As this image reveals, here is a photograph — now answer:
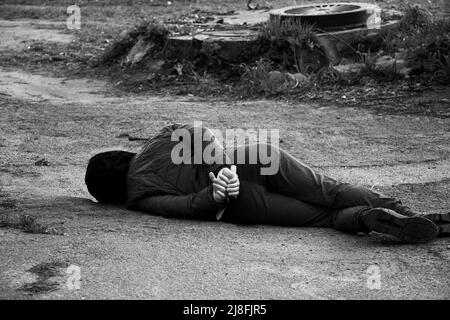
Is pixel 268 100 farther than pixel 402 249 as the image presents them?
Yes

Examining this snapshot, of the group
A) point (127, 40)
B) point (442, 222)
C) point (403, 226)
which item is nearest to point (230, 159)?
point (403, 226)

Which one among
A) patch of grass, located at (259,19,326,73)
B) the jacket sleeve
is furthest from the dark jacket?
patch of grass, located at (259,19,326,73)

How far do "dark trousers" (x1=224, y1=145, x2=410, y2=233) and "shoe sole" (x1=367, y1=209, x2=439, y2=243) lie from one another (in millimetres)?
293

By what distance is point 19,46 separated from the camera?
12.2 meters

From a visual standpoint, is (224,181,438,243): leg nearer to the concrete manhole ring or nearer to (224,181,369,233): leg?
(224,181,369,233): leg

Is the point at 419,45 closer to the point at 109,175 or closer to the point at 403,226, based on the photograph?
the point at 109,175

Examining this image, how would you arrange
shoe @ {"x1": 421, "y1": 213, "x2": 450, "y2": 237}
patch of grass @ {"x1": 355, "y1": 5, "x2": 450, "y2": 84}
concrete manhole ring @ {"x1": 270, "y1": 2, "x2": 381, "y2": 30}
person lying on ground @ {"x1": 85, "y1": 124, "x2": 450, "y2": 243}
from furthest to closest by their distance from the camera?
concrete manhole ring @ {"x1": 270, "y1": 2, "x2": 381, "y2": 30} → patch of grass @ {"x1": 355, "y1": 5, "x2": 450, "y2": 84} → person lying on ground @ {"x1": 85, "y1": 124, "x2": 450, "y2": 243} → shoe @ {"x1": 421, "y1": 213, "x2": 450, "y2": 237}

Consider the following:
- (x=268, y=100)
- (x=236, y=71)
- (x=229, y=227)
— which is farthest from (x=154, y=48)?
(x=229, y=227)

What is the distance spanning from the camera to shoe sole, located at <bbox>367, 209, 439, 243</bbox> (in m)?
4.41

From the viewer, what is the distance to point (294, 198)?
493 centimetres
